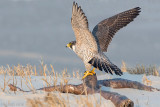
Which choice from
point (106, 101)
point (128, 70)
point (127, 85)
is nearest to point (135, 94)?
point (127, 85)

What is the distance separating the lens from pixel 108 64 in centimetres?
547

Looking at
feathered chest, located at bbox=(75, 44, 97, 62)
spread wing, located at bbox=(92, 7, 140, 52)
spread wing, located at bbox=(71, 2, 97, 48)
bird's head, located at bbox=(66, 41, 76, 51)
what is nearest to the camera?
spread wing, located at bbox=(71, 2, 97, 48)

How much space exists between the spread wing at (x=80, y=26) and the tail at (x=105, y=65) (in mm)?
336

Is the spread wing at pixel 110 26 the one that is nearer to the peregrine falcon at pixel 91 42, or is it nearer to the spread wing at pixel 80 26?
the peregrine falcon at pixel 91 42

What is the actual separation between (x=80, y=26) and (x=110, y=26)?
1508mm

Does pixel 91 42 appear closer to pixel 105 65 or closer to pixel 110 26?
pixel 105 65

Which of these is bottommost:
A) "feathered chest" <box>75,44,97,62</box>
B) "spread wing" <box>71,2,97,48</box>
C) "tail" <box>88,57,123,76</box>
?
"tail" <box>88,57,123,76</box>

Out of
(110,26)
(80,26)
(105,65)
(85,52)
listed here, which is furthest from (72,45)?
(110,26)

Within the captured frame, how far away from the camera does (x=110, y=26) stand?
21.9ft

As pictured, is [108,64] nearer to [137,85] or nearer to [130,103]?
[137,85]

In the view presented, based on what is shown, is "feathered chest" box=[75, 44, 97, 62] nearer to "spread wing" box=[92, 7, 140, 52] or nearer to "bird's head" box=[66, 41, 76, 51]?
"bird's head" box=[66, 41, 76, 51]

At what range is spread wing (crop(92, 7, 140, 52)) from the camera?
648 cm

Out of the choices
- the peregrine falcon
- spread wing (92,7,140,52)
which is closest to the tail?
the peregrine falcon

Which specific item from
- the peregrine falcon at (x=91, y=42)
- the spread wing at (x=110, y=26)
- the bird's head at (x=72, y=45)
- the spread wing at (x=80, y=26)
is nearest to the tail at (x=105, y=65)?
the peregrine falcon at (x=91, y=42)
